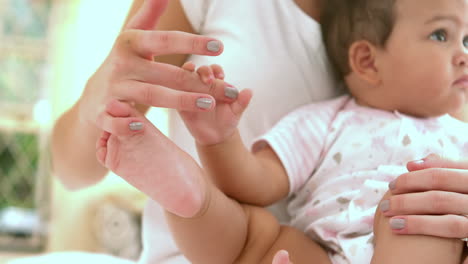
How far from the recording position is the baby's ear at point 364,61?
0.85 metres

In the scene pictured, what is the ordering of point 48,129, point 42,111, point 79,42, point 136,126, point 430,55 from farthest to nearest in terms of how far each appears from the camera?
point 42,111
point 48,129
point 79,42
point 430,55
point 136,126

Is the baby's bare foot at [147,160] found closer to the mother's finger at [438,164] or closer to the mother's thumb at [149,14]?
the mother's thumb at [149,14]

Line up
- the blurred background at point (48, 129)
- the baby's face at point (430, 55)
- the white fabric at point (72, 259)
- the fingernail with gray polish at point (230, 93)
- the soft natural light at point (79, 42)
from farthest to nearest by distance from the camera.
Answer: the blurred background at point (48, 129) → the soft natural light at point (79, 42) → the white fabric at point (72, 259) → the baby's face at point (430, 55) → the fingernail with gray polish at point (230, 93)

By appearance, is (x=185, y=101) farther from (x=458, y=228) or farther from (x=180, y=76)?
(x=458, y=228)

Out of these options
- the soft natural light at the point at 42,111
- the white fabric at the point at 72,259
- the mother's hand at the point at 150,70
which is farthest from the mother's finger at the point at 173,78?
the soft natural light at the point at 42,111

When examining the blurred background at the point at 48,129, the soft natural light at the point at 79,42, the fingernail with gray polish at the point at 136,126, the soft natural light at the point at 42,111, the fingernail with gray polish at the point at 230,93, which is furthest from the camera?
the soft natural light at the point at 42,111

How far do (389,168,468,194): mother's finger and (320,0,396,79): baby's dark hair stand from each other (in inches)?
11.0

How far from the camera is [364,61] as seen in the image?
2.84 feet

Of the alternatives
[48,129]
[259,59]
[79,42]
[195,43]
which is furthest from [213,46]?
[48,129]

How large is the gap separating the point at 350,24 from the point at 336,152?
205 millimetres

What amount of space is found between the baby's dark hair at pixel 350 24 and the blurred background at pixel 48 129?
971mm

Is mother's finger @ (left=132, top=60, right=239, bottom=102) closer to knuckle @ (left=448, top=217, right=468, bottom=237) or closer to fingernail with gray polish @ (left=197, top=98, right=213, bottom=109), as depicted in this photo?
fingernail with gray polish @ (left=197, top=98, right=213, bottom=109)

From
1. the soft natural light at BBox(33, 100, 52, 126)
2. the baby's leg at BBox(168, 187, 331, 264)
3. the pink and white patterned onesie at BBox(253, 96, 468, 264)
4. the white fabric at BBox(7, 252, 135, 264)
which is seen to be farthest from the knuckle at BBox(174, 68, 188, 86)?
the soft natural light at BBox(33, 100, 52, 126)

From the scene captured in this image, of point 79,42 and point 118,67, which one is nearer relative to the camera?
point 118,67
